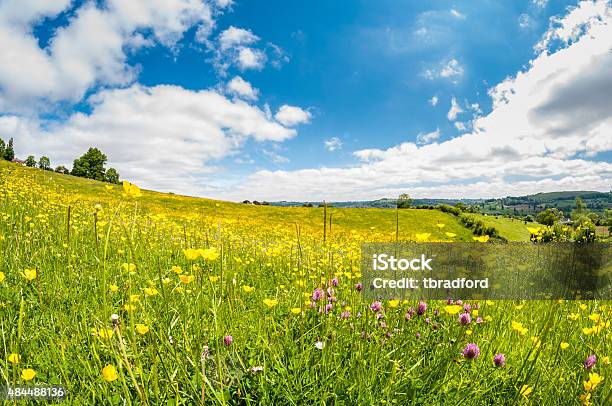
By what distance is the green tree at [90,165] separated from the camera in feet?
255

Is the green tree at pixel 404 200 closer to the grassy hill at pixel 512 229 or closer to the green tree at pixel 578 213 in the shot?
the green tree at pixel 578 213

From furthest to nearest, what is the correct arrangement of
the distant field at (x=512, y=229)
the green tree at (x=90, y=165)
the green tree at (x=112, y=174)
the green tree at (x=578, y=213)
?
1. the green tree at (x=112, y=174)
2. the green tree at (x=90, y=165)
3. the distant field at (x=512, y=229)
4. the green tree at (x=578, y=213)

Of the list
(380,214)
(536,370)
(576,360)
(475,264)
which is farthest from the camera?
(380,214)

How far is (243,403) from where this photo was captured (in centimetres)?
206

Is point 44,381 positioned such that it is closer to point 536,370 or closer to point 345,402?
point 345,402

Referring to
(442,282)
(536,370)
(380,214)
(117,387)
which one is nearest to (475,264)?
(442,282)

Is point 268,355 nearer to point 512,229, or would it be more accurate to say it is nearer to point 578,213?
point 578,213

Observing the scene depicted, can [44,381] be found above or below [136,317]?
below

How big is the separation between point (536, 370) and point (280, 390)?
179cm

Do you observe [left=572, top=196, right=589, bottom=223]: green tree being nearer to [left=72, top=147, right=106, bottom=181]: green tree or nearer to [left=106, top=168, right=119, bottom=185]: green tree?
[left=72, top=147, right=106, bottom=181]: green tree

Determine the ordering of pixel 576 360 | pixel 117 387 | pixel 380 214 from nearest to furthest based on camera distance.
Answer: pixel 117 387, pixel 576 360, pixel 380 214

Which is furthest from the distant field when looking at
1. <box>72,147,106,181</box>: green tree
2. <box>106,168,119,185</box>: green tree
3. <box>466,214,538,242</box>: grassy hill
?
<box>106,168,119,185</box>: green tree

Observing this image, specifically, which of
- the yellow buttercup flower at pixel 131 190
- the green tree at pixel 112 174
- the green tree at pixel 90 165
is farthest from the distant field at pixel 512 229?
→ the green tree at pixel 112 174

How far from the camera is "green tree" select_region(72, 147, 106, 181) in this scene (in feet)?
255
